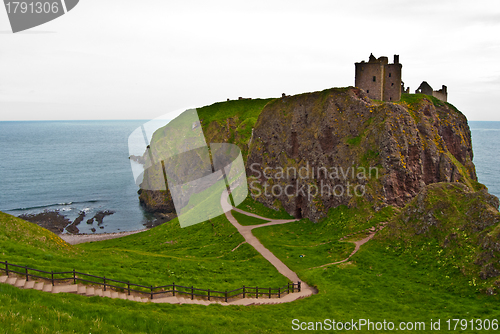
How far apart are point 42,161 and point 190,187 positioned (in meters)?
132

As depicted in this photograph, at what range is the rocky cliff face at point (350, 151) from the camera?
54.1 metres

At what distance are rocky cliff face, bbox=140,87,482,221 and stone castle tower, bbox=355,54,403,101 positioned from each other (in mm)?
3547

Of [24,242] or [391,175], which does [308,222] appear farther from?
[24,242]

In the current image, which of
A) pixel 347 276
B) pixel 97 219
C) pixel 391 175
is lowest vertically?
pixel 97 219

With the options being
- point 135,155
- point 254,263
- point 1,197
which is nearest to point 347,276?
point 254,263

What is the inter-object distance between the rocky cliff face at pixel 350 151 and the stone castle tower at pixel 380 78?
3547 millimetres

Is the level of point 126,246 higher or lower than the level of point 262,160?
lower

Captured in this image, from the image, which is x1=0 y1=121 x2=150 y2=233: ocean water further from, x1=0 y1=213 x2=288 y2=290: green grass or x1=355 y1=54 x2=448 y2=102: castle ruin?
x1=355 y1=54 x2=448 y2=102: castle ruin

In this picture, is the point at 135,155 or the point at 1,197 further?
the point at 135,155

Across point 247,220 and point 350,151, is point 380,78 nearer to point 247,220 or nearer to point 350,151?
point 350,151

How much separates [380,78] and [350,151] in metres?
19.3

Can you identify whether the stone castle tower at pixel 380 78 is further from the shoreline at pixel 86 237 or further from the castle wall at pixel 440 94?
the shoreline at pixel 86 237

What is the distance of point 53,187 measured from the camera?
429 feet

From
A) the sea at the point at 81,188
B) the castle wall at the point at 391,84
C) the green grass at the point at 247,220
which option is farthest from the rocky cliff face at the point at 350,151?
the sea at the point at 81,188
